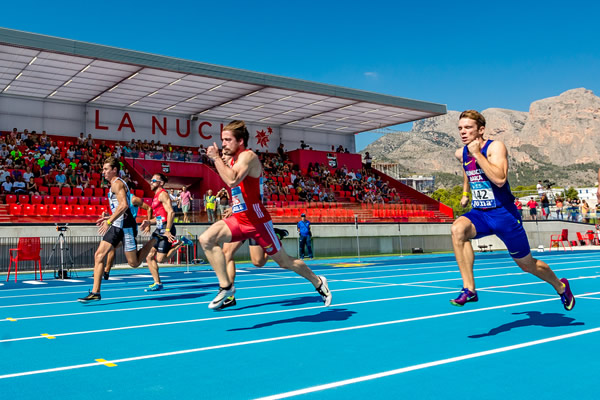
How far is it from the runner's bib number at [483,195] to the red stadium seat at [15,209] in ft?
63.8

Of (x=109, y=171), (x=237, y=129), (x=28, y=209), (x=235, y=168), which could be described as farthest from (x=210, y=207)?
(x=235, y=168)

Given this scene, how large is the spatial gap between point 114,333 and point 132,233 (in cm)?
366

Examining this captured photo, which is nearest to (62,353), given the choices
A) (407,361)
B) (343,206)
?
(407,361)

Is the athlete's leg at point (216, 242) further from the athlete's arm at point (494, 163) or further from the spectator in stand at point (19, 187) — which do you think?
the spectator in stand at point (19, 187)

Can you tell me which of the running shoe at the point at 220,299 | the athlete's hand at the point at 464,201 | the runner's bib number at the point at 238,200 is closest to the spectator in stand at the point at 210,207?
the running shoe at the point at 220,299

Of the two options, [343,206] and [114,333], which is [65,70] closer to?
[343,206]

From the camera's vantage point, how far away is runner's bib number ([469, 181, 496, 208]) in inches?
225

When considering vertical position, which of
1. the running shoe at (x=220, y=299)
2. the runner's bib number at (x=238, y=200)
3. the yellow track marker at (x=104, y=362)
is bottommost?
the yellow track marker at (x=104, y=362)

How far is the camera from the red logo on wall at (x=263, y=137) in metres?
42.3

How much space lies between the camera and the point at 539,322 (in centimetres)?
634

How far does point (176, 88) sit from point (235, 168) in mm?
27784

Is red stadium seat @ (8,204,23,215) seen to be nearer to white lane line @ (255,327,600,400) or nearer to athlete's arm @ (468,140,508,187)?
athlete's arm @ (468,140,508,187)

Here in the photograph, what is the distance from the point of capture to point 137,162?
1246 inches

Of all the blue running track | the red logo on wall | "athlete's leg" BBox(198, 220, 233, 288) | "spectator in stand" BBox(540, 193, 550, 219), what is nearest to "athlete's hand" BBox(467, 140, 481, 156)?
the blue running track
